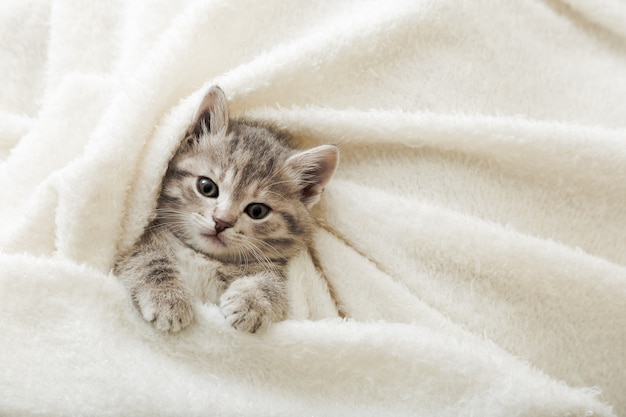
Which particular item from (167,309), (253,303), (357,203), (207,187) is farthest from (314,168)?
(167,309)

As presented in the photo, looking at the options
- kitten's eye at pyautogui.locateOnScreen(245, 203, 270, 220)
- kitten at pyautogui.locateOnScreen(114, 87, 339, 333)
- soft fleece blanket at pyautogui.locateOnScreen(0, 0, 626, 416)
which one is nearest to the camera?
soft fleece blanket at pyautogui.locateOnScreen(0, 0, 626, 416)

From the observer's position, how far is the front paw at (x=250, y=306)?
1073mm

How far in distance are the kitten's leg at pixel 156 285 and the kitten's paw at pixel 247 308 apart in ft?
0.25

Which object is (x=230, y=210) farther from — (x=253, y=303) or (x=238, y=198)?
(x=253, y=303)

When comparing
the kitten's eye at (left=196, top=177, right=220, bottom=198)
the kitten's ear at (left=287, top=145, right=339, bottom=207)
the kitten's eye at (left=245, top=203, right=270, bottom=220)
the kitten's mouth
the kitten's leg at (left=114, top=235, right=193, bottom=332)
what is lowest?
the kitten's leg at (left=114, top=235, right=193, bottom=332)

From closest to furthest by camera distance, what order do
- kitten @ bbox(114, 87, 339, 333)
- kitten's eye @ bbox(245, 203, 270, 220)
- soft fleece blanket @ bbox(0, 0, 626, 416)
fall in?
soft fleece blanket @ bbox(0, 0, 626, 416) < kitten @ bbox(114, 87, 339, 333) < kitten's eye @ bbox(245, 203, 270, 220)

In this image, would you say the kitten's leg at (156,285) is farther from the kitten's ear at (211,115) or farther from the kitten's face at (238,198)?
the kitten's ear at (211,115)

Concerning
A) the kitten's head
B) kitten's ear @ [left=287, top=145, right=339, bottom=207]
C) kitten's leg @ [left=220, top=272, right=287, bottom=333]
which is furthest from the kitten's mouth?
kitten's ear @ [left=287, top=145, right=339, bottom=207]

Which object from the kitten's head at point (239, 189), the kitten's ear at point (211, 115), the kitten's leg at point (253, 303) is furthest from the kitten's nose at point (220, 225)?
the kitten's ear at point (211, 115)

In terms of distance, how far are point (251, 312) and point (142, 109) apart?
1.65 feet

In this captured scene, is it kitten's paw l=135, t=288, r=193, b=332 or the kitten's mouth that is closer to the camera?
kitten's paw l=135, t=288, r=193, b=332

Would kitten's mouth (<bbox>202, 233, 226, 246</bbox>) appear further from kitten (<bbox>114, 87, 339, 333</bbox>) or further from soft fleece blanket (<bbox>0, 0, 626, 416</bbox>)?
soft fleece blanket (<bbox>0, 0, 626, 416</bbox>)

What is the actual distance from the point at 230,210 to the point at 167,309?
0.99 ft

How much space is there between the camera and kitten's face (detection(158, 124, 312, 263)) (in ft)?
4.15
